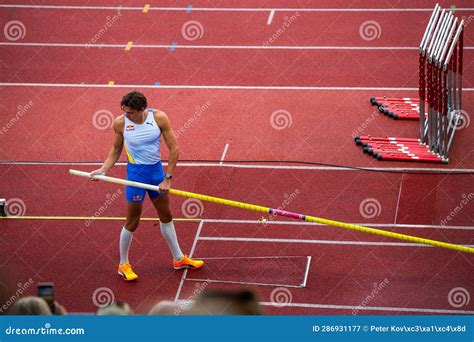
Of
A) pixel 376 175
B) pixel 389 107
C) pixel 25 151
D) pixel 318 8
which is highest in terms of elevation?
pixel 318 8

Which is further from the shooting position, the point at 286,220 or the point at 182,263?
the point at 286,220

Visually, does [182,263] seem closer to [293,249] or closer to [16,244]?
[293,249]

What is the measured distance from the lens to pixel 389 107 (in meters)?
14.3

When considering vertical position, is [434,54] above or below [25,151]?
above

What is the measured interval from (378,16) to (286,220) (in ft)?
24.9

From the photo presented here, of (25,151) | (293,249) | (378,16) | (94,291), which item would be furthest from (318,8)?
(94,291)
